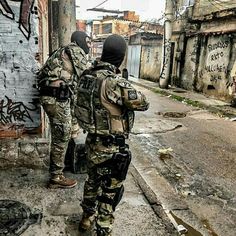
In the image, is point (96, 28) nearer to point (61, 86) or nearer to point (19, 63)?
point (19, 63)

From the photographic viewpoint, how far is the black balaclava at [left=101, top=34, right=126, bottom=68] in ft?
7.90

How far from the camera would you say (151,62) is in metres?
18.6

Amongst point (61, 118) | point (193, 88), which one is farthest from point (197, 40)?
point (61, 118)

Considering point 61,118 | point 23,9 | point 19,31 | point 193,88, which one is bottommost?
point 193,88

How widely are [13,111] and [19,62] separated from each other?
0.66 meters

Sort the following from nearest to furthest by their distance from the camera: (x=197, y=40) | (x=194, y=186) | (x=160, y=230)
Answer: (x=160, y=230)
(x=194, y=186)
(x=197, y=40)

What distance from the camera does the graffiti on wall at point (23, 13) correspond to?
12.0 feet

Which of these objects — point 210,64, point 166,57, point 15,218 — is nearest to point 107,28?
point 166,57

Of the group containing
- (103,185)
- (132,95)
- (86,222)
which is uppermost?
(132,95)

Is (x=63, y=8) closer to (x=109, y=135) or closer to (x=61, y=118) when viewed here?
(x=61, y=118)

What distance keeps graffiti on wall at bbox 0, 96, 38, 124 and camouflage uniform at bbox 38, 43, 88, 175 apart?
1.92 ft

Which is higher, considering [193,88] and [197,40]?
[197,40]

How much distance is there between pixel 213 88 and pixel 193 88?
1709 millimetres

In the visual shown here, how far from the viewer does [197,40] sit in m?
13.1
